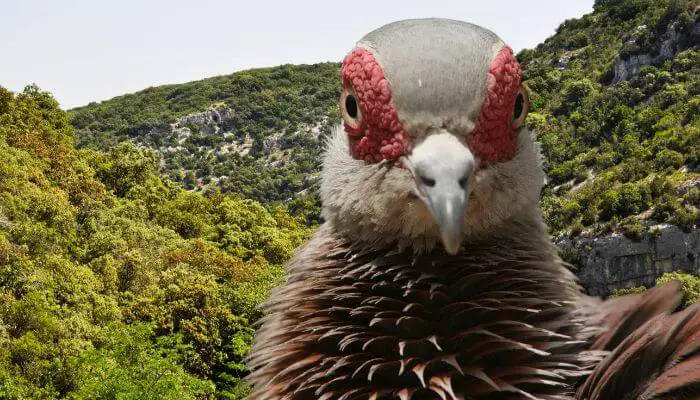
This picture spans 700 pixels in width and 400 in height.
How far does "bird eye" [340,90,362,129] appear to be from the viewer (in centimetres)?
250

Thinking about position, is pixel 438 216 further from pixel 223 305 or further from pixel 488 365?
pixel 223 305

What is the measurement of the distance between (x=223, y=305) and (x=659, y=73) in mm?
71309

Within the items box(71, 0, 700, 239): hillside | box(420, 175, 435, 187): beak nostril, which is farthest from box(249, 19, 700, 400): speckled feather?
box(71, 0, 700, 239): hillside

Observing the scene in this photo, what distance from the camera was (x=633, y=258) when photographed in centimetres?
6669

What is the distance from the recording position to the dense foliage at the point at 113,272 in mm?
22344

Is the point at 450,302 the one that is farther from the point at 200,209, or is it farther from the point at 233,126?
the point at 233,126

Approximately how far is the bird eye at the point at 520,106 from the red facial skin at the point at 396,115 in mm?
36

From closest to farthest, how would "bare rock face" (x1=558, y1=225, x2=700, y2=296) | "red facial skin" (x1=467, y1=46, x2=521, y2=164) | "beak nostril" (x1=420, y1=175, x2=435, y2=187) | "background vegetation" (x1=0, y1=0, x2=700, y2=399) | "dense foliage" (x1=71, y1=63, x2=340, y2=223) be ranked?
1. "beak nostril" (x1=420, y1=175, x2=435, y2=187)
2. "red facial skin" (x1=467, y1=46, x2=521, y2=164)
3. "background vegetation" (x1=0, y1=0, x2=700, y2=399)
4. "bare rock face" (x1=558, y1=225, x2=700, y2=296)
5. "dense foliage" (x1=71, y1=63, x2=340, y2=223)

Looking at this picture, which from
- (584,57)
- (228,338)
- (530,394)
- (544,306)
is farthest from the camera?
(584,57)

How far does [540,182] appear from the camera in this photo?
2.69 meters

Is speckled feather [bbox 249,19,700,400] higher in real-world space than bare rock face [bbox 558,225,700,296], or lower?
higher

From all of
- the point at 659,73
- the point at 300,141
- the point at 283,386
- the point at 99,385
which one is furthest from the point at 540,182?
the point at 300,141

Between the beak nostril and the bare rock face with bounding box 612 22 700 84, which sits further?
the bare rock face with bounding box 612 22 700 84

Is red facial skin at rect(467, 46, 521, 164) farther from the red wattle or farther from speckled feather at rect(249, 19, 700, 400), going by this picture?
the red wattle
